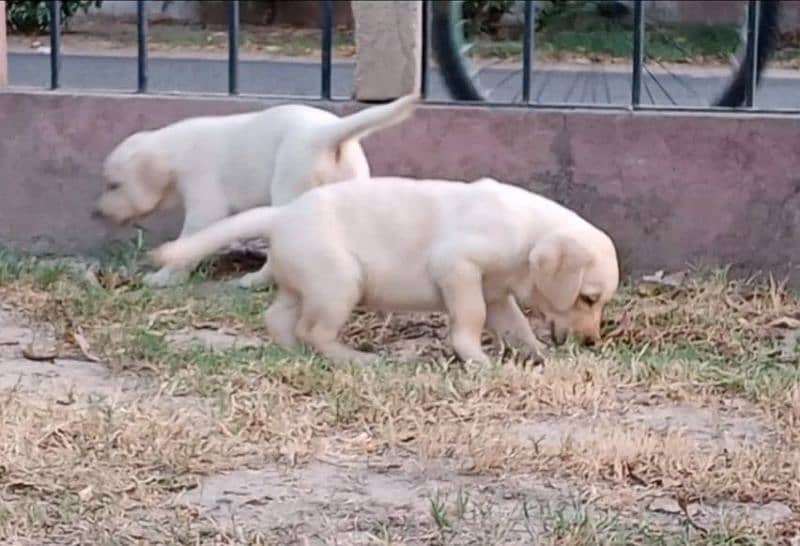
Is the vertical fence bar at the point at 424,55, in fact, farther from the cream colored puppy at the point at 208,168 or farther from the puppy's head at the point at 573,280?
the puppy's head at the point at 573,280

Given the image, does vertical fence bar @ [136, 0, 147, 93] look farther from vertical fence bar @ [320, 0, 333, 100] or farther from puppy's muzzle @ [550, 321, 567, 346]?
puppy's muzzle @ [550, 321, 567, 346]

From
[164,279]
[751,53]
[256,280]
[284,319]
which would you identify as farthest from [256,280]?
[751,53]

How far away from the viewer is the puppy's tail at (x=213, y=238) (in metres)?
4.40

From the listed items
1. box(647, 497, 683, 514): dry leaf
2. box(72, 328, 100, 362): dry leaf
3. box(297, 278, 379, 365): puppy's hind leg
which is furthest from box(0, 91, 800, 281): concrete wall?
box(647, 497, 683, 514): dry leaf

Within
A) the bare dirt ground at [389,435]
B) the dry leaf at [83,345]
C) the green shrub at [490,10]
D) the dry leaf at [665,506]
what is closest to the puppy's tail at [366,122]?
the bare dirt ground at [389,435]

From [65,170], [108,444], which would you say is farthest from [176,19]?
[108,444]

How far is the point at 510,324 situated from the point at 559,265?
1.05ft

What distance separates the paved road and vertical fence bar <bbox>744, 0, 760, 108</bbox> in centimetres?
102

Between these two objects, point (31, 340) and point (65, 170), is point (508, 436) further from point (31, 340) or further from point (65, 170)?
point (65, 170)

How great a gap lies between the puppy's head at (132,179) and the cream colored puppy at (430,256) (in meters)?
1.17

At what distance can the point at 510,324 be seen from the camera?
473cm

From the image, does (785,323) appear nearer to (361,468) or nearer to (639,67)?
(639,67)

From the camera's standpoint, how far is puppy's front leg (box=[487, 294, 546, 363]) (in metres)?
4.69

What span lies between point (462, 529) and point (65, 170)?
3236 mm
